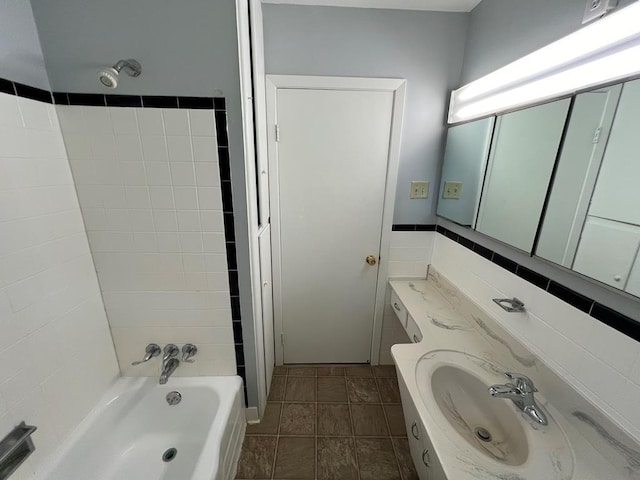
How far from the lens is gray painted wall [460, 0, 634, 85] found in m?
0.92

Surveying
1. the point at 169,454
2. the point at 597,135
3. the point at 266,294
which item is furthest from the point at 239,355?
the point at 597,135

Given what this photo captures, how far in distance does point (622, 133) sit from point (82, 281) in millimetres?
2034

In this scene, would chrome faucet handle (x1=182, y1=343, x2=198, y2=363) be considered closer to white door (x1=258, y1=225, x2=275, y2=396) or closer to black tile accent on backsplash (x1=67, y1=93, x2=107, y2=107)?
white door (x1=258, y1=225, x2=275, y2=396)

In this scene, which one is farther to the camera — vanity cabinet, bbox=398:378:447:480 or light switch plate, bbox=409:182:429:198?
light switch plate, bbox=409:182:429:198

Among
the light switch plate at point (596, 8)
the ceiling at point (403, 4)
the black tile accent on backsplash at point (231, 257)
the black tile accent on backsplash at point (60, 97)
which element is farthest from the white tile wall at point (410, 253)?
the black tile accent on backsplash at point (60, 97)

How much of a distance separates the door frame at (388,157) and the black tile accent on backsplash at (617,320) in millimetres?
1075

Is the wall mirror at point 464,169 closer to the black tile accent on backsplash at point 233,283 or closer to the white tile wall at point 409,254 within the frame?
the white tile wall at point 409,254

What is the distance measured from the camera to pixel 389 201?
170 cm

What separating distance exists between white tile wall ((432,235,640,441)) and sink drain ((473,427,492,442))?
358mm

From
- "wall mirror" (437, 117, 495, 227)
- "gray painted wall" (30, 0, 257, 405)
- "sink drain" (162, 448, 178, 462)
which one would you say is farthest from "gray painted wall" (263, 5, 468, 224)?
"sink drain" (162, 448, 178, 462)

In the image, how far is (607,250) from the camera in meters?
0.77

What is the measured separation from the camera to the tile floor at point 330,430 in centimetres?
137

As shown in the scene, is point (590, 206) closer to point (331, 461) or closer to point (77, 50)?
point (331, 461)

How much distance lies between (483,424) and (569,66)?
1.37m
